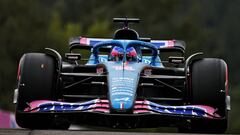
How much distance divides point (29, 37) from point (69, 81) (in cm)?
4040

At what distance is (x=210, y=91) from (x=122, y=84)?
4.12 feet

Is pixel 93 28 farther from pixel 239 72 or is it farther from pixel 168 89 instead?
pixel 168 89

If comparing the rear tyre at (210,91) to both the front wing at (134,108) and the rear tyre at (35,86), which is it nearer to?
the front wing at (134,108)

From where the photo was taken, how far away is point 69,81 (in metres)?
15.8

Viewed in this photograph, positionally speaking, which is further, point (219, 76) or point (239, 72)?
point (239, 72)

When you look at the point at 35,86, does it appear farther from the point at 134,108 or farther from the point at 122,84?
the point at 134,108

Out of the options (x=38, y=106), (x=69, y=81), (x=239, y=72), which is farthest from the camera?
(x=239, y=72)

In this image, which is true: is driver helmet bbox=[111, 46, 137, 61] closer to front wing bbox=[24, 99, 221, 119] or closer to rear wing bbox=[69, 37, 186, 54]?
front wing bbox=[24, 99, 221, 119]

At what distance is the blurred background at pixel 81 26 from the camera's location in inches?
2114

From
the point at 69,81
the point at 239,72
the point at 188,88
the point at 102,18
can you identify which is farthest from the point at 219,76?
the point at 239,72

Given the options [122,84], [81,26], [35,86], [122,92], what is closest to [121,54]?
[122,84]

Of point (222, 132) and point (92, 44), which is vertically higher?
point (92, 44)

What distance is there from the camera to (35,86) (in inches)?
583

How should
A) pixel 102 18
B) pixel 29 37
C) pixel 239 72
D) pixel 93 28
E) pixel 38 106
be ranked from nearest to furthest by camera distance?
A: pixel 38 106 → pixel 29 37 → pixel 93 28 → pixel 102 18 → pixel 239 72
